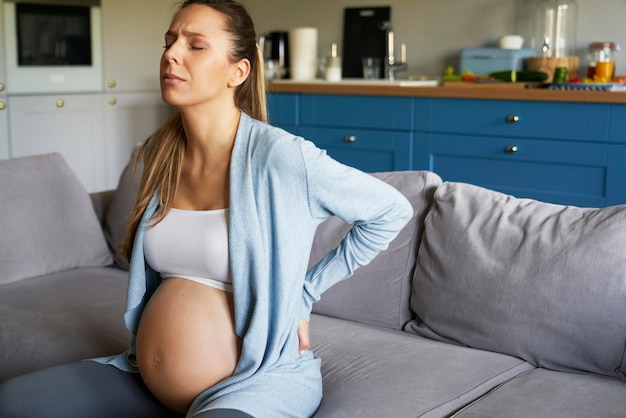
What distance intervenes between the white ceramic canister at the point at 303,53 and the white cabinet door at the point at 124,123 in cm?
91

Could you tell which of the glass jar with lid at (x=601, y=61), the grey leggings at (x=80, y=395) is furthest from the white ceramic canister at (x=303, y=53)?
the grey leggings at (x=80, y=395)

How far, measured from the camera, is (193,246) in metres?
1.68

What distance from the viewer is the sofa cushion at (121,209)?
3.01m

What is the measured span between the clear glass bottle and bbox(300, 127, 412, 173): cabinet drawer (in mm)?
888

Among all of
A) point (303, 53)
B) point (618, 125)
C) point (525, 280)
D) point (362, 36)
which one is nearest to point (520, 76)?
point (618, 125)

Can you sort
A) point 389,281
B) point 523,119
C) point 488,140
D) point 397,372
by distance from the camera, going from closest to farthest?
point 397,372, point 389,281, point 523,119, point 488,140

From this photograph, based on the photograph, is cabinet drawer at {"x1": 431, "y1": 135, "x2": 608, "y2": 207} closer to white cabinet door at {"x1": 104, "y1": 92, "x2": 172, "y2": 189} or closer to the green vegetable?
the green vegetable

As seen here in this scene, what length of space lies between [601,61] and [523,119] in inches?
23.3

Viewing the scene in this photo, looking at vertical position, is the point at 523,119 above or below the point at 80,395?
above

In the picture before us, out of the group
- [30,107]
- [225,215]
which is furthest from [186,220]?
[30,107]

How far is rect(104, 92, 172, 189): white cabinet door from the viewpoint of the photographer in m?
5.25

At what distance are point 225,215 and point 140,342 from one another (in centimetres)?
31

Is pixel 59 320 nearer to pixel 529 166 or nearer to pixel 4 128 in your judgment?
pixel 529 166

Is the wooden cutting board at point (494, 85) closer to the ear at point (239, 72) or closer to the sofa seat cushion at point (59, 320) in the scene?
the sofa seat cushion at point (59, 320)
